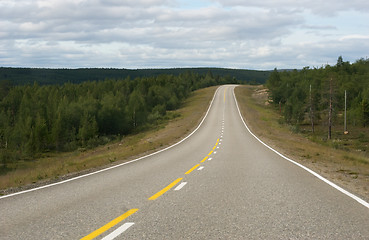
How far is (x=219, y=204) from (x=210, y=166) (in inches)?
287

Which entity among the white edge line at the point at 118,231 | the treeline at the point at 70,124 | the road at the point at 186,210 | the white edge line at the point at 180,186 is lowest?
the treeline at the point at 70,124

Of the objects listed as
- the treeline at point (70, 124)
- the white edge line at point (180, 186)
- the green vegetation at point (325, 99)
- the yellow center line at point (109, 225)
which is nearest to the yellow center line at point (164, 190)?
the white edge line at point (180, 186)

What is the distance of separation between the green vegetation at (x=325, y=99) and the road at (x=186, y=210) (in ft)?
179

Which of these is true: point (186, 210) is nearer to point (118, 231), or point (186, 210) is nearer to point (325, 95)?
point (118, 231)

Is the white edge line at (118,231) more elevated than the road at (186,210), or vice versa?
the white edge line at (118,231)

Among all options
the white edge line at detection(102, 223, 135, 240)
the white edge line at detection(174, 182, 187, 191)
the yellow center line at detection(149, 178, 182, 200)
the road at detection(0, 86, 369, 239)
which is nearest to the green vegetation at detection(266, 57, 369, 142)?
the yellow center line at detection(149, 178, 182, 200)

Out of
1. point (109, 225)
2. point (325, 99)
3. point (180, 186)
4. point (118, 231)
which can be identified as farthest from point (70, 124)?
point (118, 231)

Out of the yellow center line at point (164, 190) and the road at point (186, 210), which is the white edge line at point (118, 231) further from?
the yellow center line at point (164, 190)

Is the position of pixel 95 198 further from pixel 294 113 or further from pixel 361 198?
pixel 294 113

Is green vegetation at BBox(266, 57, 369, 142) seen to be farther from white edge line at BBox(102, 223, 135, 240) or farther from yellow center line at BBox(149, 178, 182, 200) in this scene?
white edge line at BBox(102, 223, 135, 240)

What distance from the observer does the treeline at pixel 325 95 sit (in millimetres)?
72669

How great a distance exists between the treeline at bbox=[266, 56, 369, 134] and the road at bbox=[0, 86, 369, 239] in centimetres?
5463

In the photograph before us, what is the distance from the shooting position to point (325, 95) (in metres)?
66.0

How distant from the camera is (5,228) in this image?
6.01 m
